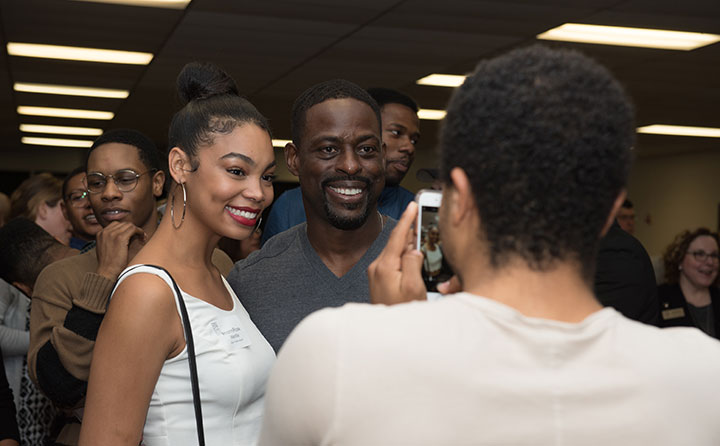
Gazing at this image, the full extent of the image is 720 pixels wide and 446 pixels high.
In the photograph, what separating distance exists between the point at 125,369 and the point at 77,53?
6.31 m

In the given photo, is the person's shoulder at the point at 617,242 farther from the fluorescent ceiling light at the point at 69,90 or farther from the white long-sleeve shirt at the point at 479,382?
the fluorescent ceiling light at the point at 69,90

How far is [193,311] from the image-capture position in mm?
1635

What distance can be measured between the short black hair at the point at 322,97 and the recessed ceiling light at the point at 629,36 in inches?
164

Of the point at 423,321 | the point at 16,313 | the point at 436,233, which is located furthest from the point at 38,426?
the point at 423,321

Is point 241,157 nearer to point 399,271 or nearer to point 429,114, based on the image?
point 399,271

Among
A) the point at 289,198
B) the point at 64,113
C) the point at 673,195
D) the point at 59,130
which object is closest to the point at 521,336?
the point at 289,198

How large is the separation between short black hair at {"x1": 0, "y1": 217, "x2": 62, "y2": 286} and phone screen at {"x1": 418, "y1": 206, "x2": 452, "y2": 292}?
2.67 meters

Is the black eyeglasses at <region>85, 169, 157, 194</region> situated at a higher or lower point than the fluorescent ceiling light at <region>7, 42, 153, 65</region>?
lower

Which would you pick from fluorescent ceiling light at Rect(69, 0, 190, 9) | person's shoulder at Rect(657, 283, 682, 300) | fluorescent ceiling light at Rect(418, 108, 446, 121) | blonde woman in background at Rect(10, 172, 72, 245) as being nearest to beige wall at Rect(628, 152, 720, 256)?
fluorescent ceiling light at Rect(418, 108, 446, 121)

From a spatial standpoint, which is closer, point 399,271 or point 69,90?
point 399,271

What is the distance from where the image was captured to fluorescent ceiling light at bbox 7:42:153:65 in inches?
274

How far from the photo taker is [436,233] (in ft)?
4.52

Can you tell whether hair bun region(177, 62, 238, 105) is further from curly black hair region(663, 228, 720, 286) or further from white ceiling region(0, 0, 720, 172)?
curly black hair region(663, 228, 720, 286)

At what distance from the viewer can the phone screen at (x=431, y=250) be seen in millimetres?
1349
